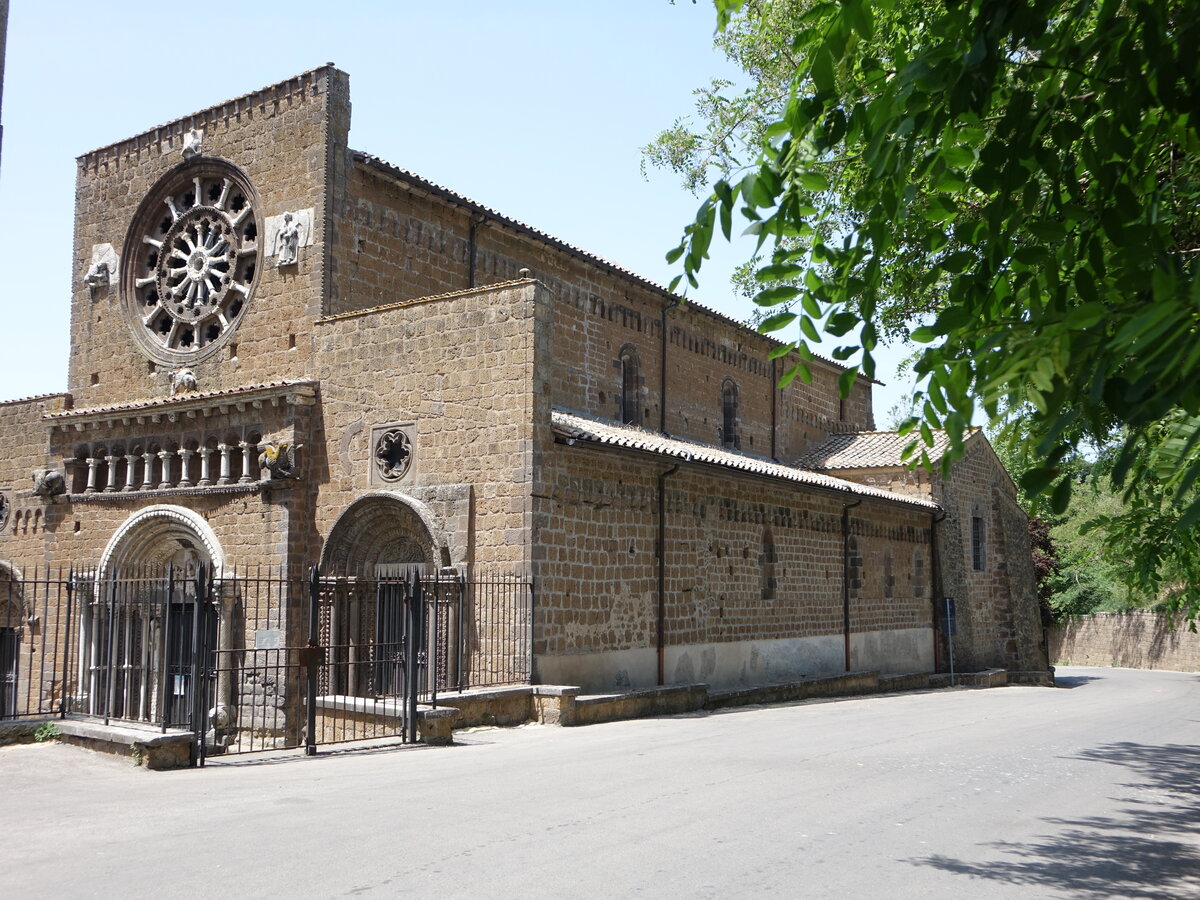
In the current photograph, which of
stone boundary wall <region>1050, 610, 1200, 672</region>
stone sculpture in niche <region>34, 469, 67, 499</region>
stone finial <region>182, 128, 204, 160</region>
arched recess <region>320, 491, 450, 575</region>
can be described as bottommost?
stone boundary wall <region>1050, 610, 1200, 672</region>

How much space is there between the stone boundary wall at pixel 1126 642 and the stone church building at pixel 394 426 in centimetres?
1802

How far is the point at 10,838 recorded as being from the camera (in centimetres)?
764

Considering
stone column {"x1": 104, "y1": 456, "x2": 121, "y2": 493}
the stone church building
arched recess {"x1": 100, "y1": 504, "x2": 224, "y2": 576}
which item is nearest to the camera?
the stone church building

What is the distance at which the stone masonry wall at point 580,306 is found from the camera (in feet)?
61.6

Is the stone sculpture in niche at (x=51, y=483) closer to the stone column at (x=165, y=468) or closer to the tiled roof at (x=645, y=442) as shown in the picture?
the stone column at (x=165, y=468)

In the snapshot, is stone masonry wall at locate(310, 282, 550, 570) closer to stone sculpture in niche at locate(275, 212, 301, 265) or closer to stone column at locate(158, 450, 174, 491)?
stone sculpture in niche at locate(275, 212, 301, 265)

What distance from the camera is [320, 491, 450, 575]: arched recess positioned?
55.6 feet

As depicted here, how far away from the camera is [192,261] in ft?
68.1

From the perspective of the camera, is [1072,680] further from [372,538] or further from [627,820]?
[627,820]

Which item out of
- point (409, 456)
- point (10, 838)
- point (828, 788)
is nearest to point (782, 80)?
point (409, 456)

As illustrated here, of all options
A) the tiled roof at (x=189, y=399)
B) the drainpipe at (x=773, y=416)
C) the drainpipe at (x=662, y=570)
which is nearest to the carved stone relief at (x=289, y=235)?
the tiled roof at (x=189, y=399)

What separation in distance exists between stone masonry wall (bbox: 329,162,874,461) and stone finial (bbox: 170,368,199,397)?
3.70m

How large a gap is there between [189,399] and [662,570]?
28.8 ft

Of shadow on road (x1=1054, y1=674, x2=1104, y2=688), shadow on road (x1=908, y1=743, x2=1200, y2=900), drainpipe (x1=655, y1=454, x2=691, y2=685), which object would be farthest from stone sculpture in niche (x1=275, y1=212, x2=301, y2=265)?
shadow on road (x1=1054, y1=674, x2=1104, y2=688)
